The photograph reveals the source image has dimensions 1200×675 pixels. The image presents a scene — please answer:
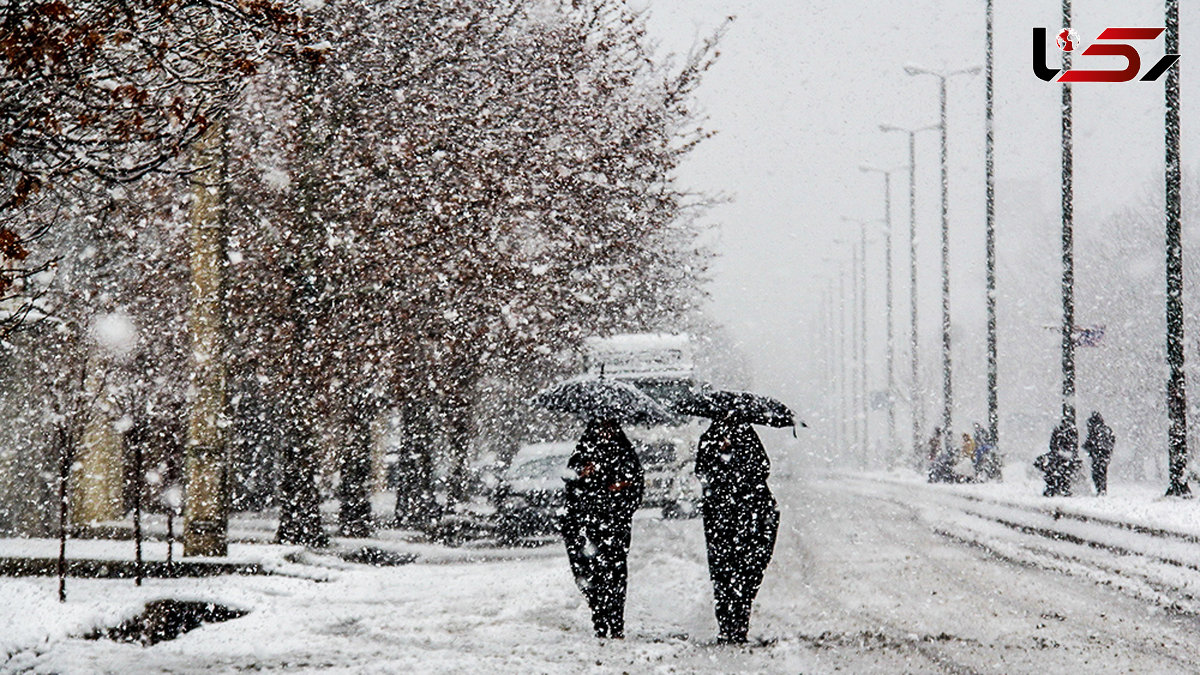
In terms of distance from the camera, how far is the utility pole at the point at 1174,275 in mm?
25109

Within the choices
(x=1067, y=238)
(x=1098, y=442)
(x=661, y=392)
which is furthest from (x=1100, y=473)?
(x=661, y=392)

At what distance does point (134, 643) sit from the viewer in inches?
431

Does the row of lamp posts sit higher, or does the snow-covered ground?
the row of lamp posts

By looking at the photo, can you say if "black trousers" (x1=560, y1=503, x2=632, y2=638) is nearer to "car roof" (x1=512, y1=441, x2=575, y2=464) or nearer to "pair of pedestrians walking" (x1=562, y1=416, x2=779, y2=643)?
"pair of pedestrians walking" (x1=562, y1=416, x2=779, y2=643)

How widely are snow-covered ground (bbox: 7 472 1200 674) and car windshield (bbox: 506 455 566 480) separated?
1.97 meters

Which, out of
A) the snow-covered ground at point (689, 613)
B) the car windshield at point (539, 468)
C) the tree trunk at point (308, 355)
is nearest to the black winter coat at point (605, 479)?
the snow-covered ground at point (689, 613)

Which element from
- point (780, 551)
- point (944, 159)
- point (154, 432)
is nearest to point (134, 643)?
point (780, 551)

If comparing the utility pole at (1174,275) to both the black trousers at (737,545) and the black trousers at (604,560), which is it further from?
the black trousers at (604,560)

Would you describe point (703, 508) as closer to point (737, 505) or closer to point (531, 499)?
point (737, 505)

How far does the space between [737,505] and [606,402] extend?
1.32 m

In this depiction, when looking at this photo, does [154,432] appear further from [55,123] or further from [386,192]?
[55,123]

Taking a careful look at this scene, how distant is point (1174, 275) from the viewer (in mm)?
25172

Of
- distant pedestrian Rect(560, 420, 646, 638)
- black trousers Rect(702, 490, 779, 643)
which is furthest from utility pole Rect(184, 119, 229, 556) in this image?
black trousers Rect(702, 490, 779, 643)

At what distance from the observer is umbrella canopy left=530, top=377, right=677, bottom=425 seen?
36.8 ft
